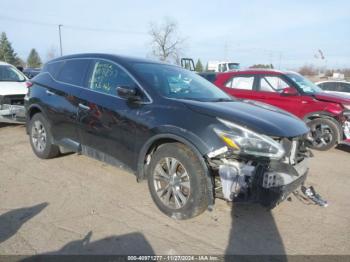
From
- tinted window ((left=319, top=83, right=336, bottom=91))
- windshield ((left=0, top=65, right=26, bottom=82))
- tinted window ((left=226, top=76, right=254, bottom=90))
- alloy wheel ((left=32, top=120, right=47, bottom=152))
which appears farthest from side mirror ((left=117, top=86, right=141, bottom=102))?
tinted window ((left=319, top=83, right=336, bottom=91))

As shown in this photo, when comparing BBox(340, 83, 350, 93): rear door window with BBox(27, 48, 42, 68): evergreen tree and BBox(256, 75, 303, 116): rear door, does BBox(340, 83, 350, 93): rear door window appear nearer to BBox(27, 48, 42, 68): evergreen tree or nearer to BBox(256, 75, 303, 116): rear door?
BBox(256, 75, 303, 116): rear door

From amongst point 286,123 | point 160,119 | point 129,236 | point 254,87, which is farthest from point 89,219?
point 254,87

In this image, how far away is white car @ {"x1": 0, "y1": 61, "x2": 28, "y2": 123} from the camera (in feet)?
24.9

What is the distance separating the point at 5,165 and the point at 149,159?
2.84m

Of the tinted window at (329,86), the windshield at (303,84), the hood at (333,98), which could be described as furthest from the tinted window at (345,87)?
the hood at (333,98)

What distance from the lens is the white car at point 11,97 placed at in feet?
24.9

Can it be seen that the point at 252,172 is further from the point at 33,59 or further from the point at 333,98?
the point at 33,59

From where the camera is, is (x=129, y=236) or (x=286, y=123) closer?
(x=129, y=236)

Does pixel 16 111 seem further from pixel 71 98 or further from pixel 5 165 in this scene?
pixel 71 98

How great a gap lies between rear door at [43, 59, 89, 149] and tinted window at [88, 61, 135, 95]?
0.81 ft

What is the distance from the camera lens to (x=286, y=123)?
379 centimetres

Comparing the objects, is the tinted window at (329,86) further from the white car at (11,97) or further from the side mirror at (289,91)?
the white car at (11,97)

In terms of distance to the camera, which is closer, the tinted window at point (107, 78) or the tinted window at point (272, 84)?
the tinted window at point (107, 78)

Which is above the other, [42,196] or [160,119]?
[160,119]
